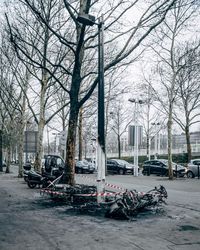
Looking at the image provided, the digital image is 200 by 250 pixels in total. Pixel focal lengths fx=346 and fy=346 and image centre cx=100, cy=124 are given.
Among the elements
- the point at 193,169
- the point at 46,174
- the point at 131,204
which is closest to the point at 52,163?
the point at 46,174

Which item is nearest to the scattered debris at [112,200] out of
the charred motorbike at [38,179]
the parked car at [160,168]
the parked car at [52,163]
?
the charred motorbike at [38,179]

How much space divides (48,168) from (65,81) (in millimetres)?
6924

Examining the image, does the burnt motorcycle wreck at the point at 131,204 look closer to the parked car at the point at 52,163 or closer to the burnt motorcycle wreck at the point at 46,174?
the burnt motorcycle wreck at the point at 46,174

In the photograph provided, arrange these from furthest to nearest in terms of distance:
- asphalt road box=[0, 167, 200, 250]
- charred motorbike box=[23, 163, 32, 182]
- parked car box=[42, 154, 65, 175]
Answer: parked car box=[42, 154, 65, 175]
charred motorbike box=[23, 163, 32, 182]
asphalt road box=[0, 167, 200, 250]

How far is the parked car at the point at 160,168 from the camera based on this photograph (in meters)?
30.7

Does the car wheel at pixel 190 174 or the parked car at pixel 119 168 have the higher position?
the parked car at pixel 119 168

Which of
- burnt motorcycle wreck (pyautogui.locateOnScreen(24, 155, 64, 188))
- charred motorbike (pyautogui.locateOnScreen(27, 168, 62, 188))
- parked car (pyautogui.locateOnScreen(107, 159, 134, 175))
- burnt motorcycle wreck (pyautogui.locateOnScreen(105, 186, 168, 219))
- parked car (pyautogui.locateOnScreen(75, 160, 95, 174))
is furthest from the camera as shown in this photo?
parked car (pyautogui.locateOnScreen(75, 160, 95, 174))

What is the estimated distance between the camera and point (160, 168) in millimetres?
32625

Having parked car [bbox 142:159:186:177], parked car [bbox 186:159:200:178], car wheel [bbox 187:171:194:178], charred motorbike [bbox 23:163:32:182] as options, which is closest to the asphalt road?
charred motorbike [bbox 23:163:32:182]

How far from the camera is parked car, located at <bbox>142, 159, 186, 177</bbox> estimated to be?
30719 millimetres

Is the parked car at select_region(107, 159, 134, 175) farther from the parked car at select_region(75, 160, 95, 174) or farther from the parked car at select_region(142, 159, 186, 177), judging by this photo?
the parked car at select_region(75, 160, 95, 174)

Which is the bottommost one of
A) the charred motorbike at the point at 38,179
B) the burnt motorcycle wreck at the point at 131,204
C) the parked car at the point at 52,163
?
the burnt motorcycle wreck at the point at 131,204

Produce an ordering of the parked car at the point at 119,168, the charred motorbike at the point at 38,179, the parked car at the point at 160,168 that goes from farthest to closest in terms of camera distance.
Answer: the parked car at the point at 119,168
the parked car at the point at 160,168
the charred motorbike at the point at 38,179

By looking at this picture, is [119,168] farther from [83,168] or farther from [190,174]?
[190,174]
